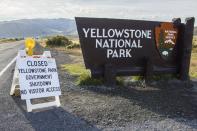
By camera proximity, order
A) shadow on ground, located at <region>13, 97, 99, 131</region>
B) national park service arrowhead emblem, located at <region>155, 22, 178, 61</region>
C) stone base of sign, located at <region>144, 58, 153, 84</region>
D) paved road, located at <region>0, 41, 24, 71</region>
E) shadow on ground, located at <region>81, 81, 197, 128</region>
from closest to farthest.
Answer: shadow on ground, located at <region>13, 97, 99, 131</region>, shadow on ground, located at <region>81, 81, 197, 128</region>, stone base of sign, located at <region>144, 58, 153, 84</region>, national park service arrowhead emblem, located at <region>155, 22, 178, 61</region>, paved road, located at <region>0, 41, 24, 71</region>

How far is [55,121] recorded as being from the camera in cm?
732

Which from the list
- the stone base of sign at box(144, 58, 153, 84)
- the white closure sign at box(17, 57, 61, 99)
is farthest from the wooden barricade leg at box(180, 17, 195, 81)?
the white closure sign at box(17, 57, 61, 99)

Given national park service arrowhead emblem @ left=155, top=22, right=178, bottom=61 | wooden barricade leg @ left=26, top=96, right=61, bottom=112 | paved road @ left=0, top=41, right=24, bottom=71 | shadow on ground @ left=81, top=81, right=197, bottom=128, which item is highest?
national park service arrowhead emblem @ left=155, top=22, right=178, bottom=61

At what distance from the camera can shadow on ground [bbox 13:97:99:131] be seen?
6.88 metres

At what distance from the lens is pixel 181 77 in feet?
40.6

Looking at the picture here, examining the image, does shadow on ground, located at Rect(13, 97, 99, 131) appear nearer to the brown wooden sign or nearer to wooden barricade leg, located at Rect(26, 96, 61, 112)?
wooden barricade leg, located at Rect(26, 96, 61, 112)

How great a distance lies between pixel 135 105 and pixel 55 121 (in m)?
2.12

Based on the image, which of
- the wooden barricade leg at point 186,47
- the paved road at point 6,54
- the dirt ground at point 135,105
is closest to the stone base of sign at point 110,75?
the dirt ground at point 135,105

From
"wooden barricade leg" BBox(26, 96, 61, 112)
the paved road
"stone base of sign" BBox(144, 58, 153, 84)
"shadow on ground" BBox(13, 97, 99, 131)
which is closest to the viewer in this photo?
"shadow on ground" BBox(13, 97, 99, 131)

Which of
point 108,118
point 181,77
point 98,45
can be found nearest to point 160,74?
point 181,77

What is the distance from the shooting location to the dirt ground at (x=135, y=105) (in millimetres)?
7282

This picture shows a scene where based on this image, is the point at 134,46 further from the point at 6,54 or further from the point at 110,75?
the point at 6,54

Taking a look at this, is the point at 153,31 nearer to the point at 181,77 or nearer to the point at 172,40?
the point at 172,40

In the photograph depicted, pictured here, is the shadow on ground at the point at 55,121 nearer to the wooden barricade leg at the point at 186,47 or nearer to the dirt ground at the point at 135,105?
the dirt ground at the point at 135,105
